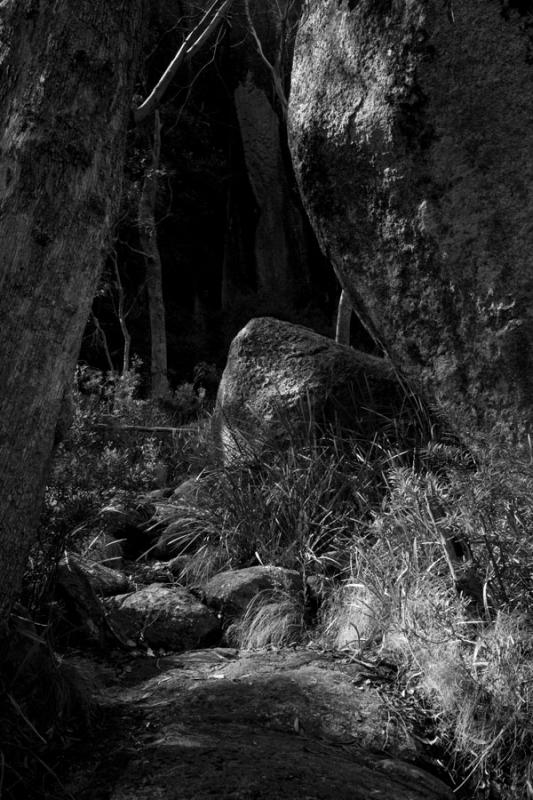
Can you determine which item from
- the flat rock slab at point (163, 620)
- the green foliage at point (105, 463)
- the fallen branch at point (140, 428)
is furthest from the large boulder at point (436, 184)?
the fallen branch at point (140, 428)

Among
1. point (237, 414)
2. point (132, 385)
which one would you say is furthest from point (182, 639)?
point (132, 385)

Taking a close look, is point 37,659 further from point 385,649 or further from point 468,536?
point 468,536

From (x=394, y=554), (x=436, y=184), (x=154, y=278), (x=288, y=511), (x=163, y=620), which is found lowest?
(x=163, y=620)

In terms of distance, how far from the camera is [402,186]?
501cm

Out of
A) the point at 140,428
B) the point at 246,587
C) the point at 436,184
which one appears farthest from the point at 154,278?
the point at 246,587

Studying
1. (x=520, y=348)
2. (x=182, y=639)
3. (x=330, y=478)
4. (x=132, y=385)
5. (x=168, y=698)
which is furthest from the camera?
(x=132, y=385)

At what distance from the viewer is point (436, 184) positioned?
4.91 m

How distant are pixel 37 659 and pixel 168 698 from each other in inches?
29.3

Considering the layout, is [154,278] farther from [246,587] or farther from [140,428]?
[246,587]

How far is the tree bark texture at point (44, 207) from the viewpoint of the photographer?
9.45 ft

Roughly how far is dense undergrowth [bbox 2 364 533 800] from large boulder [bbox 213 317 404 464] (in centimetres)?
17

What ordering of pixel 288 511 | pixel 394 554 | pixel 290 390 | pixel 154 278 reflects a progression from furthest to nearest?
pixel 154 278, pixel 290 390, pixel 288 511, pixel 394 554

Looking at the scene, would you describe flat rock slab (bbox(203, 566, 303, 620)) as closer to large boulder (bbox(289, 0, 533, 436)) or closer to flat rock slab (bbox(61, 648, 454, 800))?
flat rock slab (bbox(61, 648, 454, 800))

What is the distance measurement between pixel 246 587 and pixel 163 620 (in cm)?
49
